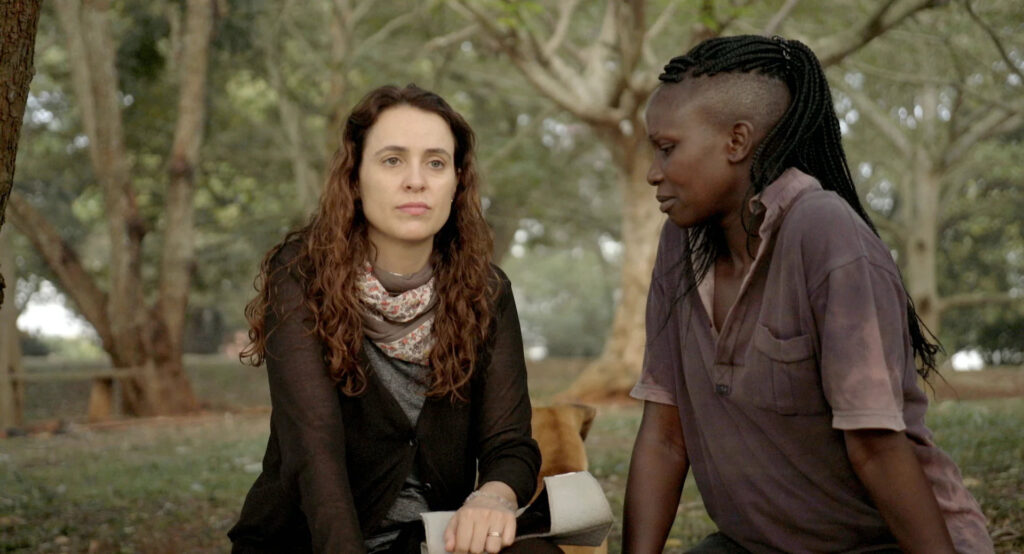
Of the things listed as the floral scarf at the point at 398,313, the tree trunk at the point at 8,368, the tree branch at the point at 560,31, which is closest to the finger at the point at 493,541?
the floral scarf at the point at 398,313

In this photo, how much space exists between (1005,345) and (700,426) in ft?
63.7

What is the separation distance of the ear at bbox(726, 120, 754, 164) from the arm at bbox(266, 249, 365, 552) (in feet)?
3.94

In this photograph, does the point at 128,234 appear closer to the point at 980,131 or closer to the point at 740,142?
the point at 980,131

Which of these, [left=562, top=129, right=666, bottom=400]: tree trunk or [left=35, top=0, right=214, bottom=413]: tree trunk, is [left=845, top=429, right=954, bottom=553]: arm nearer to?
[left=562, top=129, right=666, bottom=400]: tree trunk

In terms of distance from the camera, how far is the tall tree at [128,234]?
1281 centimetres

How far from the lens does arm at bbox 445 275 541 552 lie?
2.98 m

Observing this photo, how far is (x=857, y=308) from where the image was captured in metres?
2.25

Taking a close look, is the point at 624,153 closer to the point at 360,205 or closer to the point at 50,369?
the point at 360,205

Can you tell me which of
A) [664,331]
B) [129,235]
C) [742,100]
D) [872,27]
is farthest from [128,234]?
[742,100]

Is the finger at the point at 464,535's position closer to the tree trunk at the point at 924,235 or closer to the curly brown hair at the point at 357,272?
the curly brown hair at the point at 357,272

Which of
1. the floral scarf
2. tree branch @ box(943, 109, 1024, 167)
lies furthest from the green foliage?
the floral scarf

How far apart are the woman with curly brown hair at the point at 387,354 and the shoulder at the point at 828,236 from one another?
102 centimetres

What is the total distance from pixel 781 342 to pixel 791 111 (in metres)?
0.53

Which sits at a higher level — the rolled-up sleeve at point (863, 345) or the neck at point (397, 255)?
the neck at point (397, 255)
